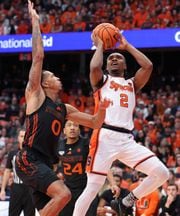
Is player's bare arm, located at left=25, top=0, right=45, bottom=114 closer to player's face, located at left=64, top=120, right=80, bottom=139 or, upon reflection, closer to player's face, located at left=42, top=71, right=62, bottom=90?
player's face, located at left=42, top=71, right=62, bottom=90

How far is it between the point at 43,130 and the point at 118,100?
1376 millimetres

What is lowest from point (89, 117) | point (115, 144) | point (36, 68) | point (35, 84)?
point (115, 144)

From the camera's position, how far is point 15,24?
875 inches

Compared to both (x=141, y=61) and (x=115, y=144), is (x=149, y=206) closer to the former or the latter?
(x=115, y=144)

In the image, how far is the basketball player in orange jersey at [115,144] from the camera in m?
7.89

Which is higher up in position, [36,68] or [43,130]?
[36,68]

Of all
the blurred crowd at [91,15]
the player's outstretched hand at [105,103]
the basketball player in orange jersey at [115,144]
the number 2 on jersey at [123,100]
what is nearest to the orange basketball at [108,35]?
the basketball player in orange jersey at [115,144]

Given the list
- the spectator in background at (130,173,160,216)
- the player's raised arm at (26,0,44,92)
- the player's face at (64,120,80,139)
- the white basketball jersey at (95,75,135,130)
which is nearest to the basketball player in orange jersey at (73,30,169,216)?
the white basketball jersey at (95,75,135,130)

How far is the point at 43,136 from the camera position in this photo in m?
7.01

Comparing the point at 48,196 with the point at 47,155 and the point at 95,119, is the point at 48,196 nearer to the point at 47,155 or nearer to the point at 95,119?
the point at 47,155

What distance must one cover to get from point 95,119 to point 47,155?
2.20 feet

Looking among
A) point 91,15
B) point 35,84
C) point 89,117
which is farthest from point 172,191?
point 91,15

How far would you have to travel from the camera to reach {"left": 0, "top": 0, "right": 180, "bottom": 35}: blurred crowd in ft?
65.0

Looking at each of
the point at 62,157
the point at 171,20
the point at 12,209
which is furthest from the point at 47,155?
the point at 171,20
